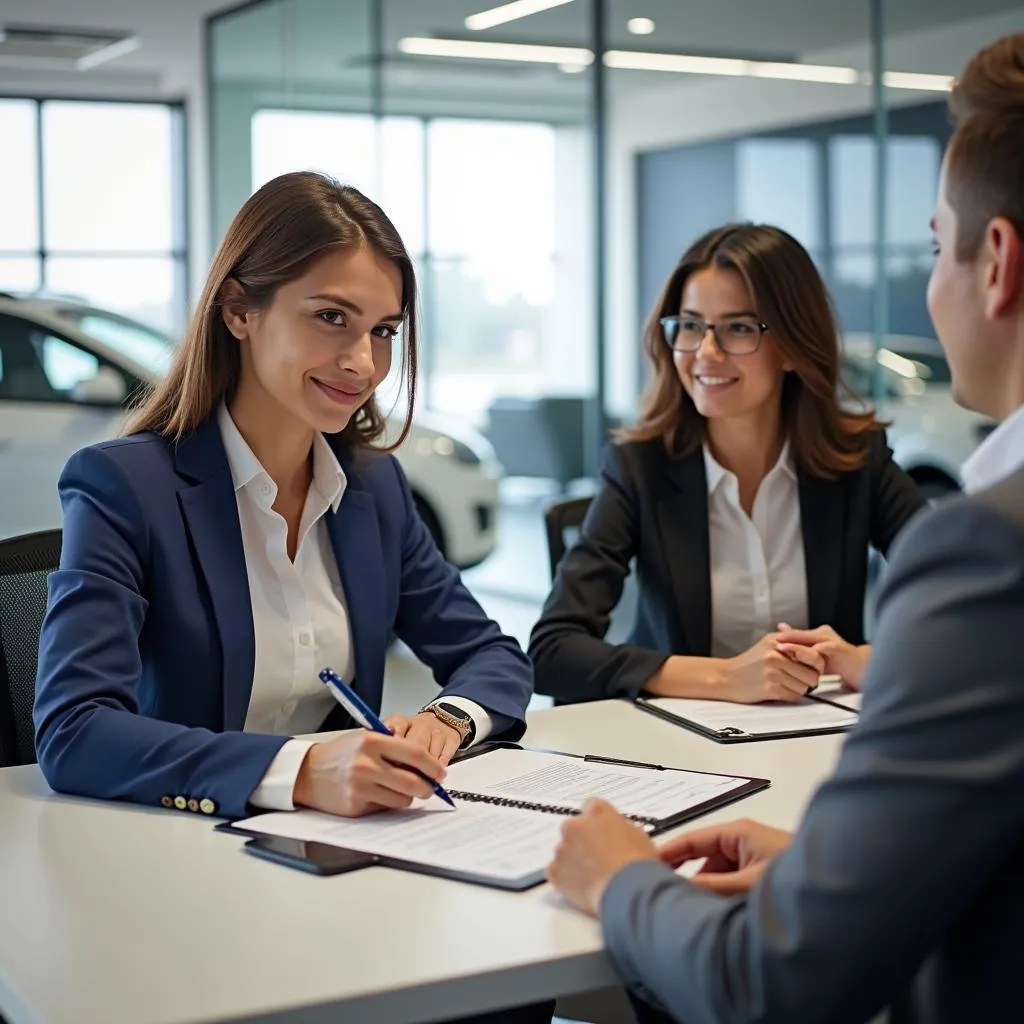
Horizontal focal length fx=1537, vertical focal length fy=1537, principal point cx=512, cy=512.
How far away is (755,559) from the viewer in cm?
258

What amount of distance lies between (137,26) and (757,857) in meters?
9.05

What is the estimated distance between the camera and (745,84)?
595cm

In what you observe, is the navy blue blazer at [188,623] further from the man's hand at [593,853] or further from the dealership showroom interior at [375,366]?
the man's hand at [593,853]

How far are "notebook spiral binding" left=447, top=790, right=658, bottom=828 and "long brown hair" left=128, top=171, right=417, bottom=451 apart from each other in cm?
69

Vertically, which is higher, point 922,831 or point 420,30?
point 420,30

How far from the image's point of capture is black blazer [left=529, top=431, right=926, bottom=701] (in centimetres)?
256

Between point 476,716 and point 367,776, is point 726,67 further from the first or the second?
point 367,776

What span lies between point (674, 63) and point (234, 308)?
4.40m

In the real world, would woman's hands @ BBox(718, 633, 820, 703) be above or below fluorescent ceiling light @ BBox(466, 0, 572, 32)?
below

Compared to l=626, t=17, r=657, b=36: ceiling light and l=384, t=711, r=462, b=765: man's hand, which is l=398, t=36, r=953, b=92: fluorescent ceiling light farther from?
l=384, t=711, r=462, b=765: man's hand

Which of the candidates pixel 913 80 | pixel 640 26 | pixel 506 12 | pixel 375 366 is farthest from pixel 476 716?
pixel 506 12

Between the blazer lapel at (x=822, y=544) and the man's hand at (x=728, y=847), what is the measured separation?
50.2 inches

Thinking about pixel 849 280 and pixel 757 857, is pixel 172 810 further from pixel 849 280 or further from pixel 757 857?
pixel 849 280

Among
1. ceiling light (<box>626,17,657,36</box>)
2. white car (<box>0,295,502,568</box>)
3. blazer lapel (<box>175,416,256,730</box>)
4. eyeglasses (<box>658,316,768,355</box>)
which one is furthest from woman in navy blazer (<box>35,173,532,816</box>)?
ceiling light (<box>626,17,657,36</box>)
